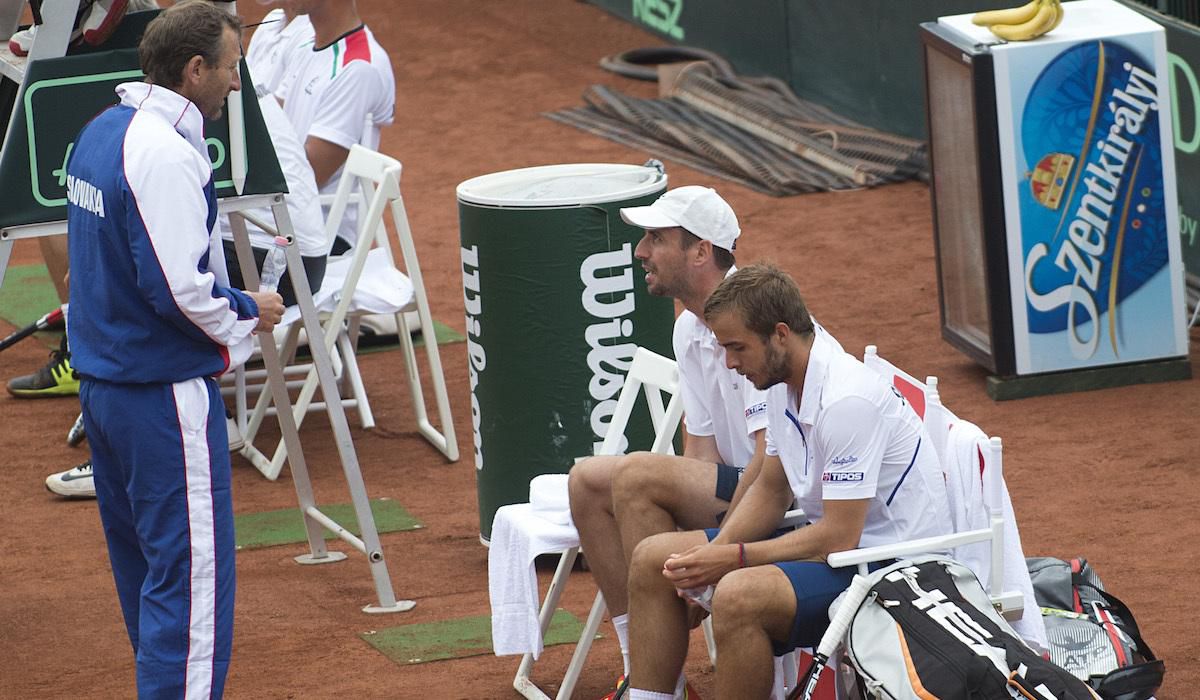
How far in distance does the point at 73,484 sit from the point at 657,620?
11.9ft

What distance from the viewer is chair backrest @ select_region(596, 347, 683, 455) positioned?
215 inches

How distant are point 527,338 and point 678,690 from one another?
1.79 metres

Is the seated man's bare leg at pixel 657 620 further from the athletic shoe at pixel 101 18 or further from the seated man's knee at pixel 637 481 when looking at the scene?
the athletic shoe at pixel 101 18

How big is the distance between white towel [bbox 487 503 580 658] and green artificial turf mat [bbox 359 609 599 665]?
602 mm

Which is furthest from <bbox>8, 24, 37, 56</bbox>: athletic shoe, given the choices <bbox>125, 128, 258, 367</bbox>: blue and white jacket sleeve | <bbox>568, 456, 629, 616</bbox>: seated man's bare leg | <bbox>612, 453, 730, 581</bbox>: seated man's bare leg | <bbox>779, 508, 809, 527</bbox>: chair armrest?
<bbox>779, 508, 809, 527</bbox>: chair armrest

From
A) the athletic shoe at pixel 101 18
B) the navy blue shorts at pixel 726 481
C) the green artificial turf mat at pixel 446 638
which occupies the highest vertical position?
the athletic shoe at pixel 101 18

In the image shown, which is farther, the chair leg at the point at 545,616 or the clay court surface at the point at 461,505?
the clay court surface at the point at 461,505

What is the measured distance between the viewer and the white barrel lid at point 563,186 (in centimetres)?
618

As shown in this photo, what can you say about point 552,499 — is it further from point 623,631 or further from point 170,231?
point 170,231

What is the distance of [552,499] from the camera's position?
17.7ft

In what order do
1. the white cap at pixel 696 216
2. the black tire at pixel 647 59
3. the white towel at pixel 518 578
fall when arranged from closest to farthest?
the white cap at pixel 696 216 → the white towel at pixel 518 578 → the black tire at pixel 647 59

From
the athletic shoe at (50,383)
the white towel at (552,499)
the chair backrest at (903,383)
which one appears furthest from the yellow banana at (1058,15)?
the athletic shoe at (50,383)

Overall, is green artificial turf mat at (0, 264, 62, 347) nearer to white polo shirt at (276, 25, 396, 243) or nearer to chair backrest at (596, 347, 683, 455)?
white polo shirt at (276, 25, 396, 243)

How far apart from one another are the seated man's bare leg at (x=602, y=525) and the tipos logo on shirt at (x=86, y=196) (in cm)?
144
